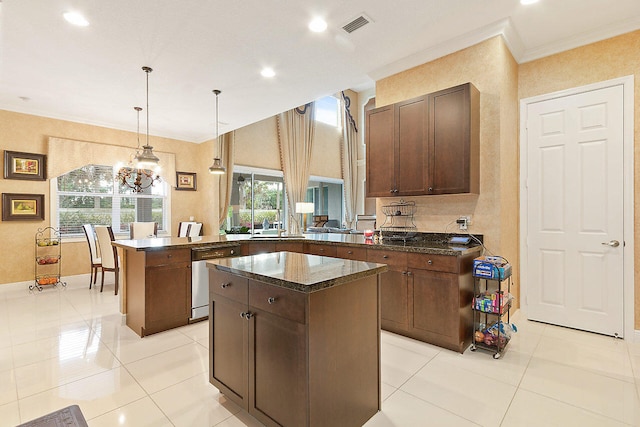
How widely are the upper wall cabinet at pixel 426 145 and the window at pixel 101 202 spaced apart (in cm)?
516

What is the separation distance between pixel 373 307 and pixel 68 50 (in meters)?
4.04

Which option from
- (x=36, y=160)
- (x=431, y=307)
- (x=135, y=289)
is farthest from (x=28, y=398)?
(x=36, y=160)

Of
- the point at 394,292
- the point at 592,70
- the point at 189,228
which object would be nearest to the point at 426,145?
the point at 394,292

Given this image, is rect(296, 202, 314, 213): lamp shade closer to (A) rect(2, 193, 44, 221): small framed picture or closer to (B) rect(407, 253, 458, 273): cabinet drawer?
(B) rect(407, 253, 458, 273): cabinet drawer

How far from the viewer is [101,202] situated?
6.11 metres

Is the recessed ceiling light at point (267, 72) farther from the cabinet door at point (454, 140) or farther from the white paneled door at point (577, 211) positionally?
the white paneled door at point (577, 211)

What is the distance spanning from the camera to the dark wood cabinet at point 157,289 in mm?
3141

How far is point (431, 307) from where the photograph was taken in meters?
2.81

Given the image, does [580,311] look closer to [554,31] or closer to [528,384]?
[528,384]

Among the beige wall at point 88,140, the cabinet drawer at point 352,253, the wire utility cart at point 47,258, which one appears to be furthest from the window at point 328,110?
the wire utility cart at point 47,258

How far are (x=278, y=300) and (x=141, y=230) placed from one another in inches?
189

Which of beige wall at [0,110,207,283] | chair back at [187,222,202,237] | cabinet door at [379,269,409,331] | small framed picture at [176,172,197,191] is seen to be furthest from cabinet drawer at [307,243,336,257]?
beige wall at [0,110,207,283]

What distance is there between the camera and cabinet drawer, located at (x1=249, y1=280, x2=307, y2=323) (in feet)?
4.94

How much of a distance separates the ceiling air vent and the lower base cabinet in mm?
2407
